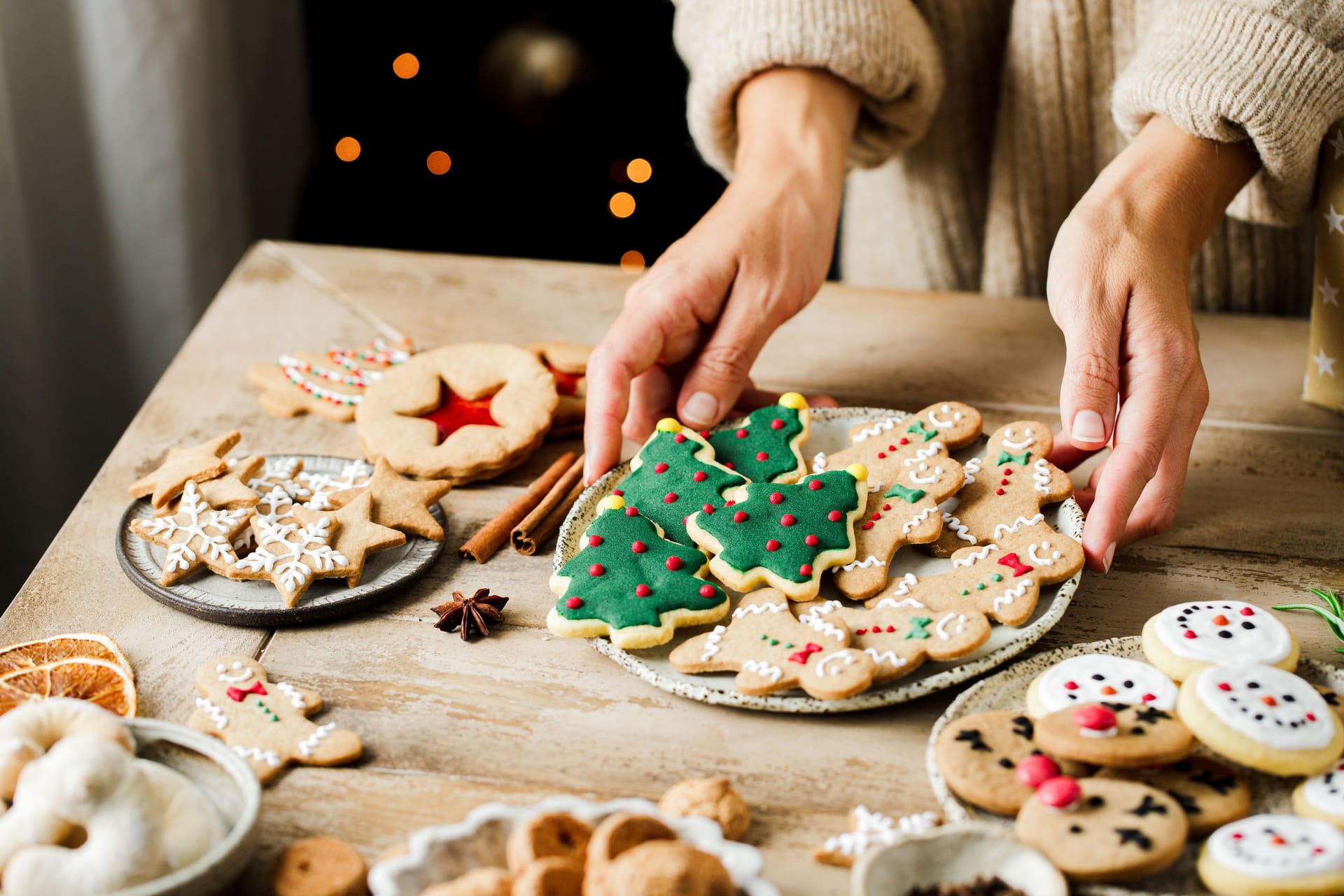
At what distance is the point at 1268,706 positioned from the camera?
0.83 metres

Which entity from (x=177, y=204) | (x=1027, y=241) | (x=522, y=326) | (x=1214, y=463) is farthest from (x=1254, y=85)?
(x=177, y=204)

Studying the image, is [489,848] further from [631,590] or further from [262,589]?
[262,589]

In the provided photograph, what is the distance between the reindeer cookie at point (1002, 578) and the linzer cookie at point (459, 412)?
0.51 metres

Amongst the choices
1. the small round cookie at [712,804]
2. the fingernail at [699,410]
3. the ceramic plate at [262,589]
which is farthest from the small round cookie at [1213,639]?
the ceramic plate at [262,589]

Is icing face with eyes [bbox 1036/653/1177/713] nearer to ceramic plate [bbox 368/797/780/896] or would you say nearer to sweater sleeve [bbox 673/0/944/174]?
ceramic plate [bbox 368/797/780/896]

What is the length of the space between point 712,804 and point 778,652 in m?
0.17

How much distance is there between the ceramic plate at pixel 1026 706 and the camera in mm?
772

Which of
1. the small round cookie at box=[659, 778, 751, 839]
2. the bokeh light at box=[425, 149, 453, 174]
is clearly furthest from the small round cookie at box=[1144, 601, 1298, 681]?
the bokeh light at box=[425, 149, 453, 174]

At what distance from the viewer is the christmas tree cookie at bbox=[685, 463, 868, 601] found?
1.05m

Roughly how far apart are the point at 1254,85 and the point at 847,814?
0.91 metres

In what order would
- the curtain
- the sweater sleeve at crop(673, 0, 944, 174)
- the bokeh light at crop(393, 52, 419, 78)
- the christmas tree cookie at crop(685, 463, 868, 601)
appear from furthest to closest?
1. the bokeh light at crop(393, 52, 419, 78)
2. the curtain
3. the sweater sleeve at crop(673, 0, 944, 174)
4. the christmas tree cookie at crop(685, 463, 868, 601)

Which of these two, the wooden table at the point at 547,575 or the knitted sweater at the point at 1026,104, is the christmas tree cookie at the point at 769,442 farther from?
the knitted sweater at the point at 1026,104

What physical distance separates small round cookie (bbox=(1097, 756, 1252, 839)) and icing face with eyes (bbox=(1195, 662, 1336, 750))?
4 cm

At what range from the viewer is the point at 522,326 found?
1711mm
